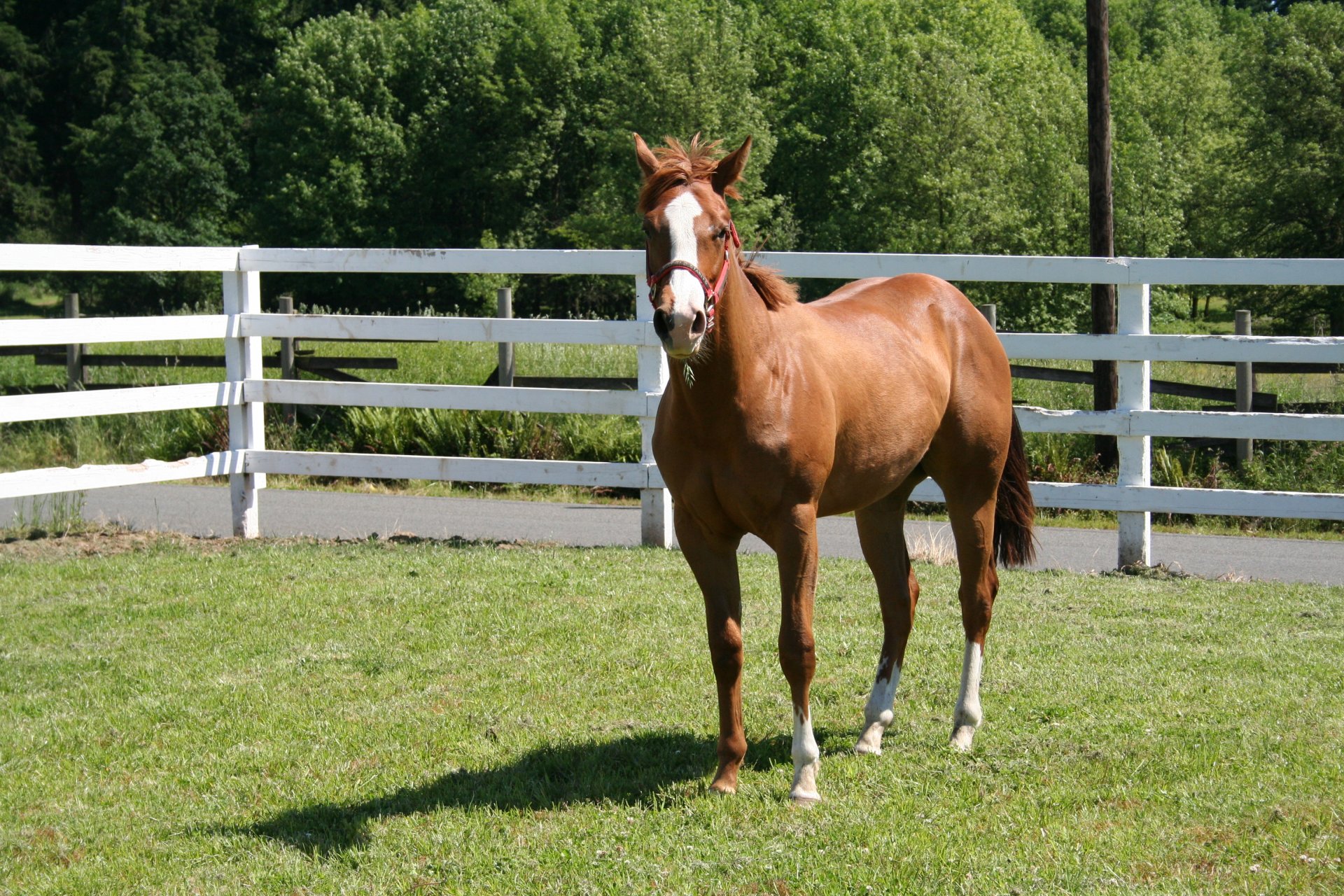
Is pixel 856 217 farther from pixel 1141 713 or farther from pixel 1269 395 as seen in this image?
pixel 1141 713

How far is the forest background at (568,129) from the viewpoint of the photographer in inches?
1415

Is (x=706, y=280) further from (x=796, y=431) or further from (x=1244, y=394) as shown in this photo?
(x=1244, y=394)

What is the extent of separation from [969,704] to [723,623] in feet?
3.84

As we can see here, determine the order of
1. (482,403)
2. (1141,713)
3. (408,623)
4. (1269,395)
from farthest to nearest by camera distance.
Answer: (1269,395) → (482,403) → (408,623) → (1141,713)

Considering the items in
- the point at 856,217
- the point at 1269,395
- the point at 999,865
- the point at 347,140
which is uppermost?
the point at 347,140

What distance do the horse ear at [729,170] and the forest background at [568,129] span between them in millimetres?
30613

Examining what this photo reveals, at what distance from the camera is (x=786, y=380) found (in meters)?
4.02

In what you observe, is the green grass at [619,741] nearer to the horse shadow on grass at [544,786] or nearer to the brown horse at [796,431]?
the horse shadow on grass at [544,786]

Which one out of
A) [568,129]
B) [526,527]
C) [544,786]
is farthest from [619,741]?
[568,129]

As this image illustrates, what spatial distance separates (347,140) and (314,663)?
4473 centimetres

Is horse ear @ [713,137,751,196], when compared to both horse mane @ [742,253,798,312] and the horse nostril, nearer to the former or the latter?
horse mane @ [742,253,798,312]

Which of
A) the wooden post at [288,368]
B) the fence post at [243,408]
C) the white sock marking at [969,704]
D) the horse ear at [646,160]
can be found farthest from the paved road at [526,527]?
the horse ear at [646,160]

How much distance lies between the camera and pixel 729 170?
3.89m

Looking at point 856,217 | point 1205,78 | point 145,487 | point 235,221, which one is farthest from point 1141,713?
point 1205,78
